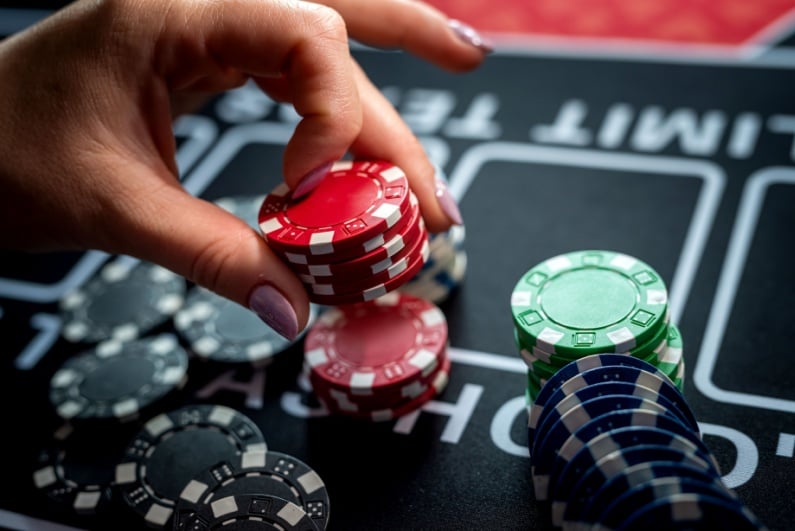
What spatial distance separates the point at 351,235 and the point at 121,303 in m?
1.09

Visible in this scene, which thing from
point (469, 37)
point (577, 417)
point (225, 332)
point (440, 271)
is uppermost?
point (469, 37)

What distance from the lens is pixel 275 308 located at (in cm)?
200

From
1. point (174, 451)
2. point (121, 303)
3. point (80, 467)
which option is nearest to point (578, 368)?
point (174, 451)

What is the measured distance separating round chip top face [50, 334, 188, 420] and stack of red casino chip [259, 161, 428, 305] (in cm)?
62

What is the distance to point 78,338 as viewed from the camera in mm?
2715

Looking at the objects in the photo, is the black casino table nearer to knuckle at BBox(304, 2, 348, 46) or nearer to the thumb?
the thumb

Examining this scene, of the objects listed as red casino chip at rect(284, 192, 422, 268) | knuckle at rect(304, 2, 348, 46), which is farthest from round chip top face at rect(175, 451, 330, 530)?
knuckle at rect(304, 2, 348, 46)

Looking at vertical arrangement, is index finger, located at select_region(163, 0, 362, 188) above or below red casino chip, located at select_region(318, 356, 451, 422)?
above

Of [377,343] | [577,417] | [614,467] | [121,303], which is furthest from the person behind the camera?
[121,303]

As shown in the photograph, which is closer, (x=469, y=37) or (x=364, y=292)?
(x=364, y=292)

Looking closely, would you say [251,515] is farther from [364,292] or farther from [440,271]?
[440,271]

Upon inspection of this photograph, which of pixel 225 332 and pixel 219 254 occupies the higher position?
pixel 219 254

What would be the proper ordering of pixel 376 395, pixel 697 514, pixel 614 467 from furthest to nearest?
pixel 376 395 < pixel 614 467 < pixel 697 514

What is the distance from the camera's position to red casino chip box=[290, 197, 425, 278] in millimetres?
2041
